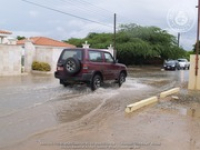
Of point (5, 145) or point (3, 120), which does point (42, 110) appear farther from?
point (5, 145)

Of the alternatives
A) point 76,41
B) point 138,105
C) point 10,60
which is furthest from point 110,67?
point 76,41

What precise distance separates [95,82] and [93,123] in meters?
5.96

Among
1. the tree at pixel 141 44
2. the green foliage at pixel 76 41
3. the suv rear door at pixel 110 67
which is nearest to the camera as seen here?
the suv rear door at pixel 110 67

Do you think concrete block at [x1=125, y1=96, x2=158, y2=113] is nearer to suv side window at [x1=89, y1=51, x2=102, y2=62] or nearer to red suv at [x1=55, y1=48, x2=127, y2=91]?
red suv at [x1=55, y1=48, x2=127, y2=91]

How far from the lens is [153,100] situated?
1077 cm

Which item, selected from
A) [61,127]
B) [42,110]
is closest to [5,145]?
[61,127]

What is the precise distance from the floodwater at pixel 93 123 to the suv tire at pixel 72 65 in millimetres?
1273

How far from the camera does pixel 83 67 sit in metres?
13.0

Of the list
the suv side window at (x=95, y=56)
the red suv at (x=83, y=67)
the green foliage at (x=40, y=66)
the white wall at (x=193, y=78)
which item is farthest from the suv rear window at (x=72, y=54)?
the green foliage at (x=40, y=66)

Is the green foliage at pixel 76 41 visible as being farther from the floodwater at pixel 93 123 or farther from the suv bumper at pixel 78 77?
the floodwater at pixel 93 123

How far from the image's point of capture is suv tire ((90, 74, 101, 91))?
13.4 m

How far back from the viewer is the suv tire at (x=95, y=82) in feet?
43.9

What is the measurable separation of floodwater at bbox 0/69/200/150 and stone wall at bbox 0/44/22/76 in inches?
269

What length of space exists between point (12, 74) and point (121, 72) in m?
7.15
